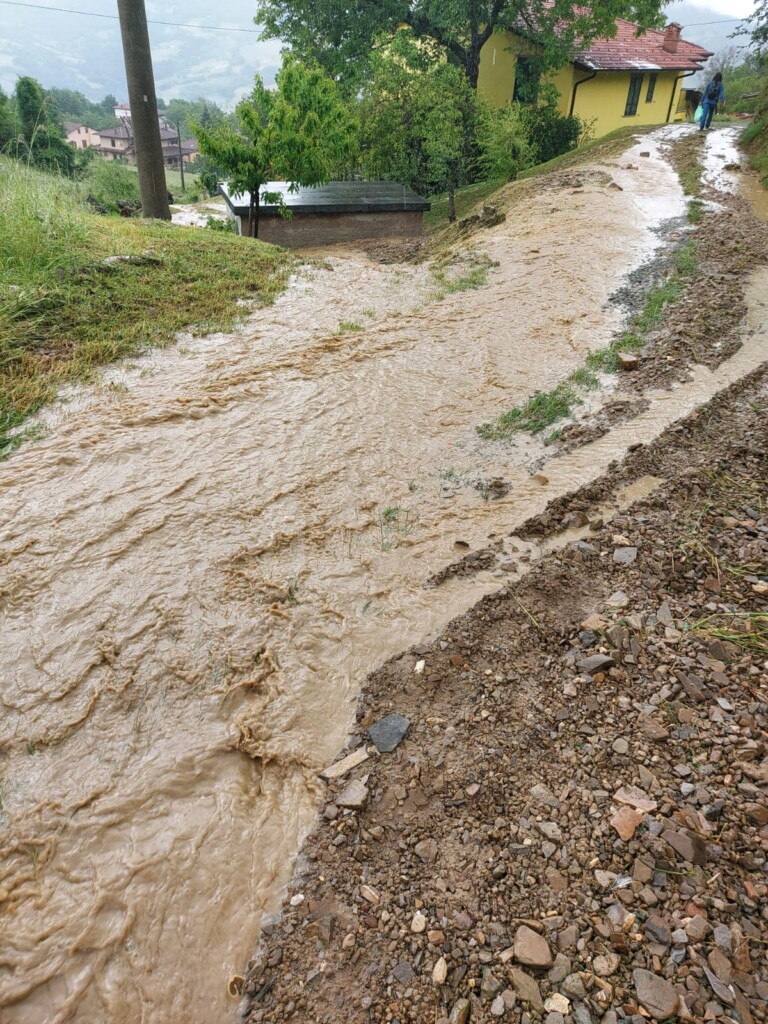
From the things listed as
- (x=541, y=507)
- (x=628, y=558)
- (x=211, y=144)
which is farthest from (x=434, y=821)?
(x=211, y=144)

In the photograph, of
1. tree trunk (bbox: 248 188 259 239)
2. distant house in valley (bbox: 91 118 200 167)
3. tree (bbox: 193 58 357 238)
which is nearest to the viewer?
tree (bbox: 193 58 357 238)

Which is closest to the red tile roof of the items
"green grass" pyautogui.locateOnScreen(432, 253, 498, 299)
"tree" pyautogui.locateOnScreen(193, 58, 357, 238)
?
"tree" pyautogui.locateOnScreen(193, 58, 357, 238)

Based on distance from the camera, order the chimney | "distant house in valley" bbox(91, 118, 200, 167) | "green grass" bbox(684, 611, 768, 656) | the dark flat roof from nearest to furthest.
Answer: "green grass" bbox(684, 611, 768, 656), the dark flat roof, the chimney, "distant house in valley" bbox(91, 118, 200, 167)

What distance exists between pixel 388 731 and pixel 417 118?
69.3 feet

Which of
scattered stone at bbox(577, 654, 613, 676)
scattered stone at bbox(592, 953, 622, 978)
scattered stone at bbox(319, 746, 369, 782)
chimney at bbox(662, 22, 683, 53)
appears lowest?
scattered stone at bbox(319, 746, 369, 782)

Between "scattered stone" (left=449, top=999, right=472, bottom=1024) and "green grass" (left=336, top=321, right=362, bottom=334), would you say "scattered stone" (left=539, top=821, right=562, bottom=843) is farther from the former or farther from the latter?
"green grass" (left=336, top=321, right=362, bottom=334)

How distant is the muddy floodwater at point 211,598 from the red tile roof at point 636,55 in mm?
24510

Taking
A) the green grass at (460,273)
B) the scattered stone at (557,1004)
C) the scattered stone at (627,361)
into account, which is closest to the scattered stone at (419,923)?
the scattered stone at (557,1004)

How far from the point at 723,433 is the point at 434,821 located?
450cm

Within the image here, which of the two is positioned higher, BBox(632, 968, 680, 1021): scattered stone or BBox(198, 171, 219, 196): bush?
BBox(198, 171, 219, 196): bush

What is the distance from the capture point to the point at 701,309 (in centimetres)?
780

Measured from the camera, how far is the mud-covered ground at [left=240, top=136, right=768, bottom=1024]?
2127 millimetres

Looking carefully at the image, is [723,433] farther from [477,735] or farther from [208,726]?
[208,726]

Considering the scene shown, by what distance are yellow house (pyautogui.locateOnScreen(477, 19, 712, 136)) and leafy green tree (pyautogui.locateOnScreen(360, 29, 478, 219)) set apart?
4.49m
